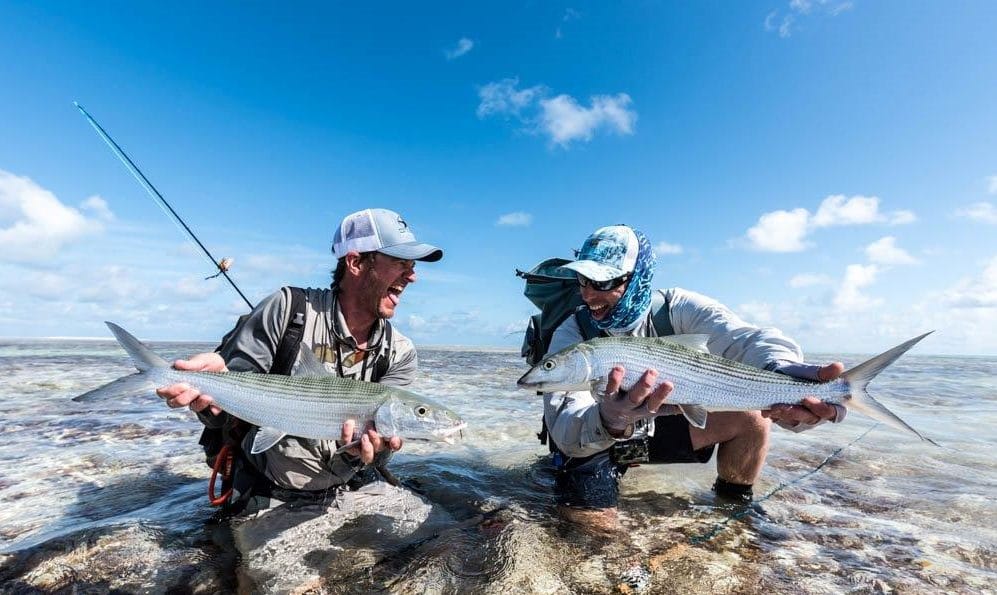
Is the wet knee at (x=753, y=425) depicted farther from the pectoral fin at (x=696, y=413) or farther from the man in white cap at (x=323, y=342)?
the man in white cap at (x=323, y=342)

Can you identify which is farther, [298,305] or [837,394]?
[298,305]

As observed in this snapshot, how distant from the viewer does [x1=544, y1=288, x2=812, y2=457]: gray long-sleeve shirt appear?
4059mm

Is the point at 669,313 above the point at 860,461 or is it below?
above

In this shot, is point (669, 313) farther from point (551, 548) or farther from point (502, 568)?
point (502, 568)

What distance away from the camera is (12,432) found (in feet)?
25.5

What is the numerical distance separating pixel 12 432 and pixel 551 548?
8.98 meters

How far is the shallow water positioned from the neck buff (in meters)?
1.79

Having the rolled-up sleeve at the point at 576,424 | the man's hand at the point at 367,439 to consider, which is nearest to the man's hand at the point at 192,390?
the man's hand at the point at 367,439

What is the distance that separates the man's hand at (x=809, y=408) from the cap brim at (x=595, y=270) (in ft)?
4.91

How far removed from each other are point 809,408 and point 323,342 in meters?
3.94

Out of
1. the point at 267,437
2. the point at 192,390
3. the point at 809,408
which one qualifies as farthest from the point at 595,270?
the point at 192,390

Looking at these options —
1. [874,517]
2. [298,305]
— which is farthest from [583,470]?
[298,305]

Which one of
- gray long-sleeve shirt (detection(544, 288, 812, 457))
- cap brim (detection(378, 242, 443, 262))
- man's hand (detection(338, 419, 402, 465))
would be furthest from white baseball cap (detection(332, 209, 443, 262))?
gray long-sleeve shirt (detection(544, 288, 812, 457))

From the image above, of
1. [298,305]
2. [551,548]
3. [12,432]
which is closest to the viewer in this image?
[551,548]
